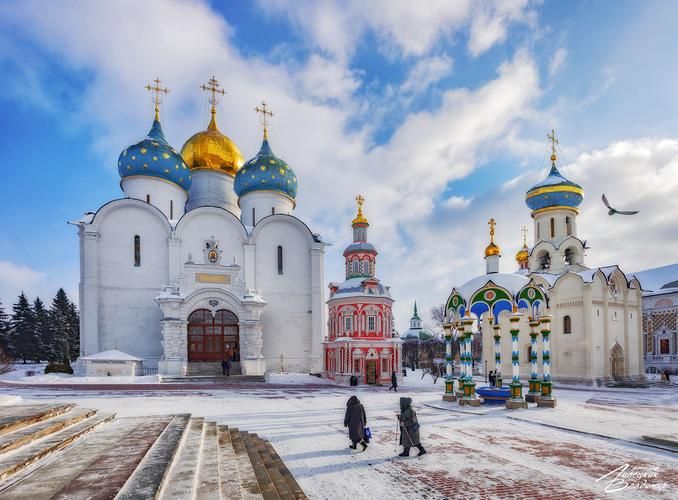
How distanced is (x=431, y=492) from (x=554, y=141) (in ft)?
98.5

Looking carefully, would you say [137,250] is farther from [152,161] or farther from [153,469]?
[153,469]

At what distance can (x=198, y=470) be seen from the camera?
5.60 m

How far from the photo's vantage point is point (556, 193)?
28.5 meters

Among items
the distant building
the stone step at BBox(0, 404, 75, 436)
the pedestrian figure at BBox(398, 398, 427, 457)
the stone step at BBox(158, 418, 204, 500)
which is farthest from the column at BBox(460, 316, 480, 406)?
the distant building

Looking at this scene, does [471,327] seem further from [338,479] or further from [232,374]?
[232,374]

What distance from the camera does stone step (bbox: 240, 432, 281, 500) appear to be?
529 cm

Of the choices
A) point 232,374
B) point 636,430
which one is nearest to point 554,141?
point 636,430

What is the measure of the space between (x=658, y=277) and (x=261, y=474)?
3793 cm

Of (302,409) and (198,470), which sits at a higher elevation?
(198,470)

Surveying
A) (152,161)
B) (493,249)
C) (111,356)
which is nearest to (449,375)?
(493,249)

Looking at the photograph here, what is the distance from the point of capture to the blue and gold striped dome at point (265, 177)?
101 ft

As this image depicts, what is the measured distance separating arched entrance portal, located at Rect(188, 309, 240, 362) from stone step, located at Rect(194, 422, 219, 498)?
17837mm

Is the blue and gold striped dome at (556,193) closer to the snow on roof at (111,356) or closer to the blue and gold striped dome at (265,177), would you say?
the blue and gold striped dome at (265,177)

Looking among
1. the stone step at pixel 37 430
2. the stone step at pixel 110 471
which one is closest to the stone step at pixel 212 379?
the stone step at pixel 37 430
